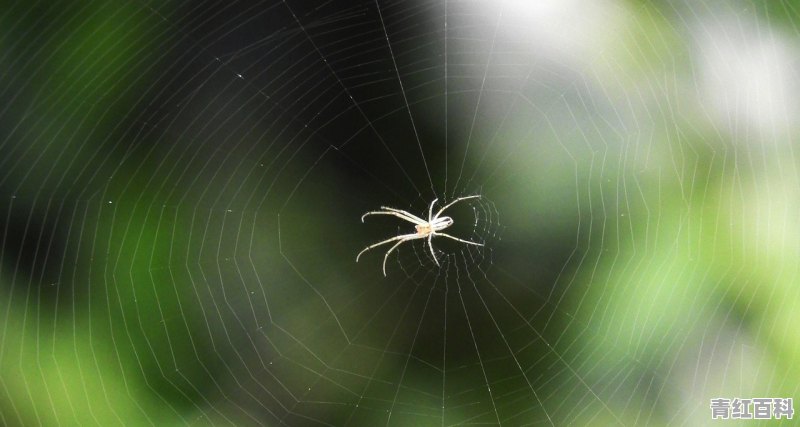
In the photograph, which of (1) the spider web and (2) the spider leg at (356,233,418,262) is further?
(2) the spider leg at (356,233,418,262)

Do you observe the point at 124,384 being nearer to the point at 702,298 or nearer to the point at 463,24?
the point at 463,24

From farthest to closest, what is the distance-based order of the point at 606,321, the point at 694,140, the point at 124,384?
1. the point at 694,140
2. the point at 606,321
3. the point at 124,384

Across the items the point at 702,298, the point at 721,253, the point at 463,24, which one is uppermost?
the point at 463,24

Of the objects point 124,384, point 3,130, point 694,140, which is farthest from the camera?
point 694,140

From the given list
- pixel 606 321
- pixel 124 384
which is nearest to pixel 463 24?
pixel 606 321

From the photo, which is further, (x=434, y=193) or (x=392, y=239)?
(x=392, y=239)

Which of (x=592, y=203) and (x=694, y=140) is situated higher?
(x=694, y=140)

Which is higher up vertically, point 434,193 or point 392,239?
point 434,193

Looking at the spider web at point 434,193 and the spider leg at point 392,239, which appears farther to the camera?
the spider leg at point 392,239
